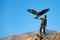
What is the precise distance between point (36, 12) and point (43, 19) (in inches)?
42.7

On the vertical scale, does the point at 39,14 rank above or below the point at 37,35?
above

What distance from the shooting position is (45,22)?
27.6 meters

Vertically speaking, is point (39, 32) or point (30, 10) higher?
point (30, 10)

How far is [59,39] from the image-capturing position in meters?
26.8

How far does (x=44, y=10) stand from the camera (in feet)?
91.5

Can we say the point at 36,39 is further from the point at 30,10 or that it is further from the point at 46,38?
the point at 30,10

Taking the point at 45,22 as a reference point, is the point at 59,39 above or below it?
below

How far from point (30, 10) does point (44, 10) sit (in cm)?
151

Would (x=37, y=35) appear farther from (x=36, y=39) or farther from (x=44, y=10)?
(x=44, y=10)

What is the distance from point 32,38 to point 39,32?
105 centimetres

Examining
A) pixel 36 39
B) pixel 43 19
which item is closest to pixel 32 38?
pixel 36 39

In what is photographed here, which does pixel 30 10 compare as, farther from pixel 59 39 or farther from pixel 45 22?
pixel 59 39

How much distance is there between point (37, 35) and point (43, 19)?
1.85 metres

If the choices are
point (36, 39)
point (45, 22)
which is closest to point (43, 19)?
point (45, 22)
